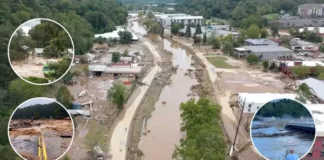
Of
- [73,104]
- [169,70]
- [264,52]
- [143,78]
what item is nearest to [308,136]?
[73,104]

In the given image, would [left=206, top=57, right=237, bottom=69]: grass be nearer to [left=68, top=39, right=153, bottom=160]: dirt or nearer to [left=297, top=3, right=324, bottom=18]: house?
[left=68, top=39, right=153, bottom=160]: dirt

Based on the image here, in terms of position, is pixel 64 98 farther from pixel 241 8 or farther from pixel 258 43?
pixel 241 8

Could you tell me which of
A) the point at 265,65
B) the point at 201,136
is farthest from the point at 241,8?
the point at 201,136

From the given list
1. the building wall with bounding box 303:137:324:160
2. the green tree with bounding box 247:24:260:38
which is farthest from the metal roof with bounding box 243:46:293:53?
the building wall with bounding box 303:137:324:160

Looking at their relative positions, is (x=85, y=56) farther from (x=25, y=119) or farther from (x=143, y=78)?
(x=25, y=119)

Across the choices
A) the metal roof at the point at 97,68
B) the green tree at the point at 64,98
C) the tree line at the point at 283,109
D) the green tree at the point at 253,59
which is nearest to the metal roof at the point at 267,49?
the green tree at the point at 253,59

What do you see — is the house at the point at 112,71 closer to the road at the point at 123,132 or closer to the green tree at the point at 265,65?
the road at the point at 123,132
